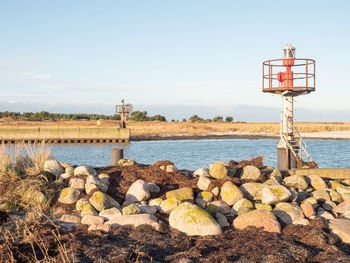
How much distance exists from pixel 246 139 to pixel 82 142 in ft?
64.5

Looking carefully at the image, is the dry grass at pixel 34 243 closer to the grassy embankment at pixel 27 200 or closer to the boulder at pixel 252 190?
the grassy embankment at pixel 27 200

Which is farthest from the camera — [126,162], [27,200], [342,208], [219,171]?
[126,162]

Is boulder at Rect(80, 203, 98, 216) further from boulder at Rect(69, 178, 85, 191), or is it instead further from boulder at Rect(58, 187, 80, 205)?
boulder at Rect(69, 178, 85, 191)

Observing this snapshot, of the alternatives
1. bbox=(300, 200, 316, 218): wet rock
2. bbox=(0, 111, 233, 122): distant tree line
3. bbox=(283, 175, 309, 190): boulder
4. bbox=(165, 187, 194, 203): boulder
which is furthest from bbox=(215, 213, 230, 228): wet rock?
bbox=(0, 111, 233, 122): distant tree line

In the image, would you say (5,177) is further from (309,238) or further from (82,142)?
Answer: (82,142)

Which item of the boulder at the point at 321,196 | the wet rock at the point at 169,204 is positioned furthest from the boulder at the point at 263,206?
the boulder at the point at 321,196

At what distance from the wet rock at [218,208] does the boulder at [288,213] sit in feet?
3.03

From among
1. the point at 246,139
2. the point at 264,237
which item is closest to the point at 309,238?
the point at 264,237

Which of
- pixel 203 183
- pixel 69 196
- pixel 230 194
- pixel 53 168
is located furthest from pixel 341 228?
pixel 53 168

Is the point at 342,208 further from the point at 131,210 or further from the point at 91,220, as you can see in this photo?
the point at 91,220

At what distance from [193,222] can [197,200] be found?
65.0 inches

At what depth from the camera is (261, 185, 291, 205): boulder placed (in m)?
8.00

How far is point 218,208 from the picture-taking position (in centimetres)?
785

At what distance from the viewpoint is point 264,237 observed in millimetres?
6336
